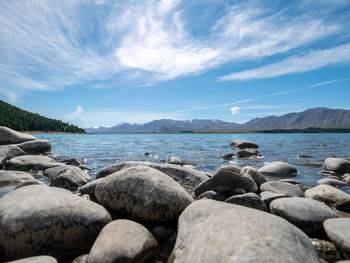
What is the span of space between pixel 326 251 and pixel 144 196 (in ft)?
10.7

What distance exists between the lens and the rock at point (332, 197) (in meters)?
5.66

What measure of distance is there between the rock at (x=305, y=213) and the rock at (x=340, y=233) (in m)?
0.19

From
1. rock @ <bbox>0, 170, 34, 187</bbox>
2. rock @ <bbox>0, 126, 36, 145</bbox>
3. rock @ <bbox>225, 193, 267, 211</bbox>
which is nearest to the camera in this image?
rock @ <bbox>225, 193, 267, 211</bbox>

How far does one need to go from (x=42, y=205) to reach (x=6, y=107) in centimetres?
15751

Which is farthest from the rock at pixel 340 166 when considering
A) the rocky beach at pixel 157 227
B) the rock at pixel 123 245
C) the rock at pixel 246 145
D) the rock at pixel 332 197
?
the rock at pixel 246 145

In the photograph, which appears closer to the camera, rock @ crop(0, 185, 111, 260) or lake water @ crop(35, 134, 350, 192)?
rock @ crop(0, 185, 111, 260)

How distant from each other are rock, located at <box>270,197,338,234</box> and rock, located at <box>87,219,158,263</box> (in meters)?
2.79

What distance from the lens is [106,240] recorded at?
3074 millimetres

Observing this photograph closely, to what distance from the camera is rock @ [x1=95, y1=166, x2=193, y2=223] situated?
4.04m

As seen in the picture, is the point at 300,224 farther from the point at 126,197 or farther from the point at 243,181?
the point at 126,197

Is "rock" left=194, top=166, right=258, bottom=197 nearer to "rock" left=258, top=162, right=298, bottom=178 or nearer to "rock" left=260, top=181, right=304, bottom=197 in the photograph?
"rock" left=260, top=181, right=304, bottom=197

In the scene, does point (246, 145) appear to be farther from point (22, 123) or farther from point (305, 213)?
point (22, 123)

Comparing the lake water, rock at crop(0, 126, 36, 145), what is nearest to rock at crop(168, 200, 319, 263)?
the lake water

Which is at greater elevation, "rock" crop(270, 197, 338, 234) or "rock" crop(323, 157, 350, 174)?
"rock" crop(270, 197, 338, 234)
